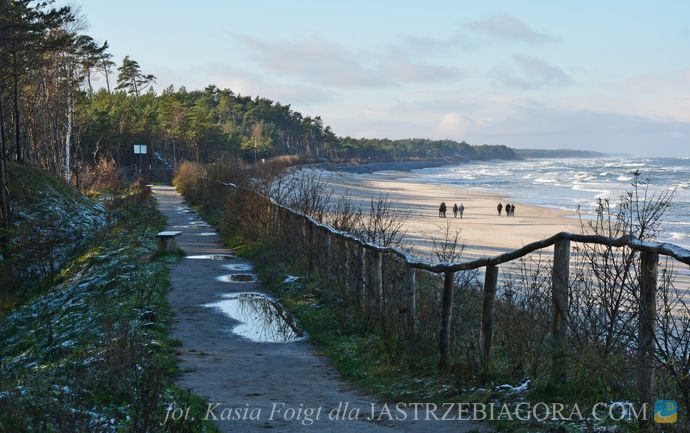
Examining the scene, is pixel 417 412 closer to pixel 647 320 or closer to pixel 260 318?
pixel 647 320

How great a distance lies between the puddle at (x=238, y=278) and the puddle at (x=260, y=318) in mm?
1609

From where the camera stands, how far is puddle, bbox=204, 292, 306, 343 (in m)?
11.6

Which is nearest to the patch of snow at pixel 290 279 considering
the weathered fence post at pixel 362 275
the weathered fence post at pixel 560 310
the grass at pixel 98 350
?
the grass at pixel 98 350

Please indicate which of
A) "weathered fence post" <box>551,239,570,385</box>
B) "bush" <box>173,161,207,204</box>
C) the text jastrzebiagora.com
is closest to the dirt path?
the text jastrzebiagora.com

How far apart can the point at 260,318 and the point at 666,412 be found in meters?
8.69

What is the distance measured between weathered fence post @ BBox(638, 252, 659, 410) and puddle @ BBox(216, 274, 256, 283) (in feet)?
40.7

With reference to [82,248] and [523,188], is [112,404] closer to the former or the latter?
[82,248]

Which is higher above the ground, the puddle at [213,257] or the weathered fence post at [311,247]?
the weathered fence post at [311,247]

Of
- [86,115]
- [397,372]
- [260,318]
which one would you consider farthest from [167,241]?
[86,115]

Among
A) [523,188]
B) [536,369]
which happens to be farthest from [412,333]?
[523,188]

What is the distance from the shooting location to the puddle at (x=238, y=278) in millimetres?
17125

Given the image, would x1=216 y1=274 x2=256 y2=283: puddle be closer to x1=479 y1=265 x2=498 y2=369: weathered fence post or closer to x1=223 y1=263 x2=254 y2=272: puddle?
x1=223 y1=263 x2=254 y2=272: puddle

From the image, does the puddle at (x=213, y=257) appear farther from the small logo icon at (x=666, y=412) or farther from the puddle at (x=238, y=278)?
the small logo icon at (x=666, y=412)

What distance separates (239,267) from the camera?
63.4ft
